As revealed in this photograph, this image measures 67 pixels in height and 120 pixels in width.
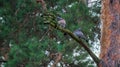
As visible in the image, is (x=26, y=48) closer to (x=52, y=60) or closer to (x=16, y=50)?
(x=16, y=50)

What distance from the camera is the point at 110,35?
2.09m

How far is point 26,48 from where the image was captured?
13.4 ft

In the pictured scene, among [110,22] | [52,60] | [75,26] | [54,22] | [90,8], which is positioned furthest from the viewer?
[90,8]

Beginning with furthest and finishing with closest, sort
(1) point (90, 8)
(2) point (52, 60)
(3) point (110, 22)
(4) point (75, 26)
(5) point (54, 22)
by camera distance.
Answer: (1) point (90, 8) < (2) point (52, 60) < (4) point (75, 26) < (3) point (110, 22) < (5) point (54, 22)

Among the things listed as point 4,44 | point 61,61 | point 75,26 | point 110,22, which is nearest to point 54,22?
point 110,22

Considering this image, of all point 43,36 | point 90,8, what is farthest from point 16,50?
point 90,8

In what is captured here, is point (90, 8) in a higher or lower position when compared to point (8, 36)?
higher

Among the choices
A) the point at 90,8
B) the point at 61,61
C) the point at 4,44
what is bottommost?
the point at 61,61

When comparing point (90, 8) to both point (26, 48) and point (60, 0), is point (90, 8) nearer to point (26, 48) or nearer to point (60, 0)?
point (60, 0)

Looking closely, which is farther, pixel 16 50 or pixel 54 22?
pixel 16 50

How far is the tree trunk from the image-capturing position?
6.66 feet

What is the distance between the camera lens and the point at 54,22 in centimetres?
168

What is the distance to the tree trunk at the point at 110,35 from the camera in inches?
80.0

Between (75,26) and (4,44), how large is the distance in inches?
50.3
